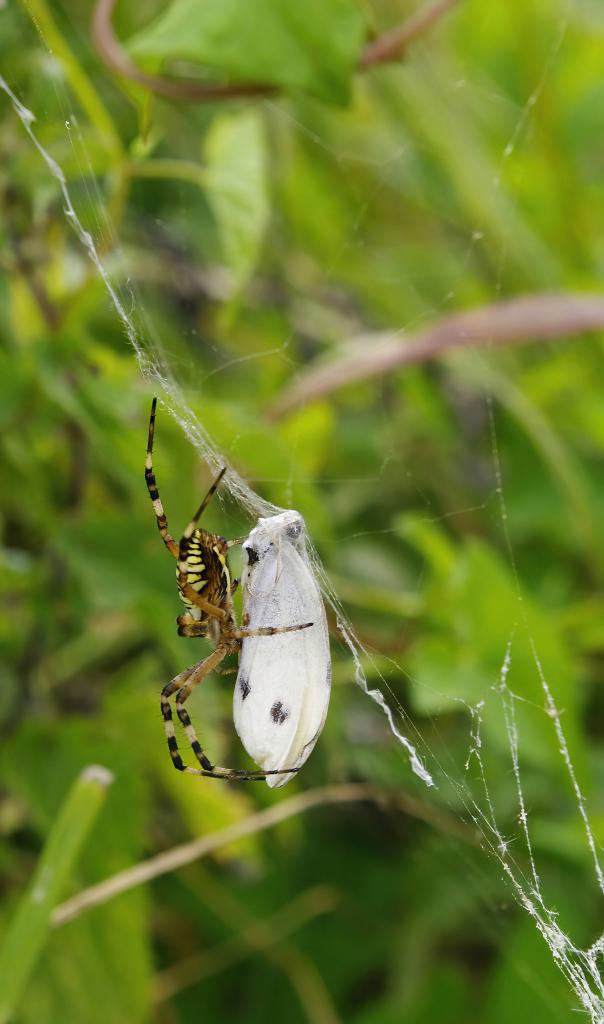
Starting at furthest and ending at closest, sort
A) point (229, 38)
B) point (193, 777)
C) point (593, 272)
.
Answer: point (593, 272) → point (193, 777) → point (229, 38)

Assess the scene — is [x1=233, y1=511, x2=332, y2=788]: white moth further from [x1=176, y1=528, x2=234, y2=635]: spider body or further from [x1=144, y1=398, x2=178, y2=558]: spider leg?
[x1=144, y1=398, x2=178, y2=558]: spider leg

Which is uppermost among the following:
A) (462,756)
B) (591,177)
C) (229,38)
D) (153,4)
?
(229,38)

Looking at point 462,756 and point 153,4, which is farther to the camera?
point 153,4

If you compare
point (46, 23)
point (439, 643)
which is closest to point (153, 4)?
point (46, 23)

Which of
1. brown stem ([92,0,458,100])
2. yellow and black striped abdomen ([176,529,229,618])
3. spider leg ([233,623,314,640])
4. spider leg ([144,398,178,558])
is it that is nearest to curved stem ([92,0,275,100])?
brown stem ([92,0,458,100])

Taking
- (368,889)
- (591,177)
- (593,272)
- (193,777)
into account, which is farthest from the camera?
(591,177)

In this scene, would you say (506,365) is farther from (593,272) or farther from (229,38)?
(229,38)

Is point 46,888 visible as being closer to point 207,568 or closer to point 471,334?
point 207,568
